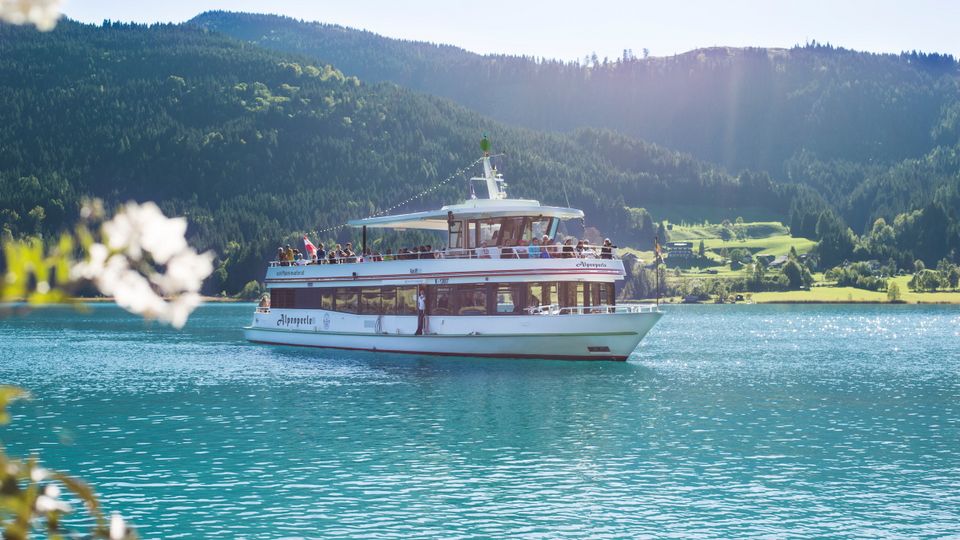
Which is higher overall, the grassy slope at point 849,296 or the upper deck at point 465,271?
the upper deck at point 465,271

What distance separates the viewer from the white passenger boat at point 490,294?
1881 inches

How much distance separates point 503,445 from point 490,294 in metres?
22.3

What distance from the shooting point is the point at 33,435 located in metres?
30.1

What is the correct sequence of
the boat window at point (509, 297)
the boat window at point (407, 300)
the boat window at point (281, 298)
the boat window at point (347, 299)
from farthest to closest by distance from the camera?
the boat window at point (281, 298), the boat window at point (347, 299), the boat window at point (407, 300), the boat window at point (509, 297)

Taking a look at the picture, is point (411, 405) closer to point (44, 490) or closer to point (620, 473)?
point (620, 473)

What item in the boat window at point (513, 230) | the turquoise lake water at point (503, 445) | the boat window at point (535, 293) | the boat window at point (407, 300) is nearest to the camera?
the turquoise lake water at point (503, 445)

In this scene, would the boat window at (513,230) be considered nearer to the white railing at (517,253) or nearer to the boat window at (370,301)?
the white railing at (517,253)

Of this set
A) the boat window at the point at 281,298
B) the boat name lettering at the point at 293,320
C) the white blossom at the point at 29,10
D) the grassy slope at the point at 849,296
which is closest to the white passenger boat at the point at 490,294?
the boat name lettering at the point at 293,320

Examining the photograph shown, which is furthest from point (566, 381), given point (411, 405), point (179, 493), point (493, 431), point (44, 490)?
point (44, 490)

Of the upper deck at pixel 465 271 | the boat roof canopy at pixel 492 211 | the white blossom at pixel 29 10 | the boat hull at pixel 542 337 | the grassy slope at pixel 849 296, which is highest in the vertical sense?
the boat roof canopy at pixel 492 211

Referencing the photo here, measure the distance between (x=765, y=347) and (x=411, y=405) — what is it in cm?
4027

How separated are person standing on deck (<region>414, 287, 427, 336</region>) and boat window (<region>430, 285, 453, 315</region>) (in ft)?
1.30

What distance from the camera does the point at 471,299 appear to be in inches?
1971

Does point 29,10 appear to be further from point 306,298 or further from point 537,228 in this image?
point 306,298
